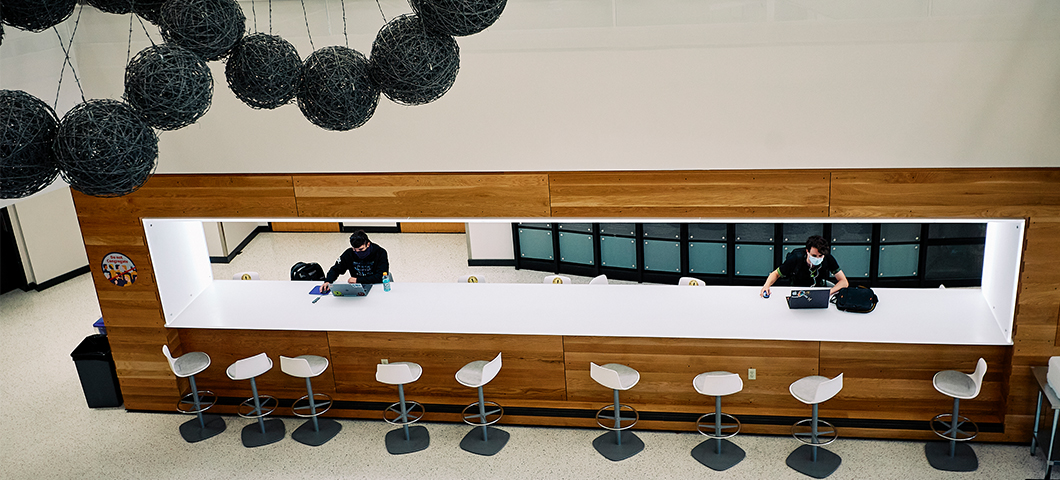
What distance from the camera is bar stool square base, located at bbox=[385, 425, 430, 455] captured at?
6480mm

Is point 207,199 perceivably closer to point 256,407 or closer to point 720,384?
point 256,407

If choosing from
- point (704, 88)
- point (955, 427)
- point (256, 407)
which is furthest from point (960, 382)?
point (256, 407)

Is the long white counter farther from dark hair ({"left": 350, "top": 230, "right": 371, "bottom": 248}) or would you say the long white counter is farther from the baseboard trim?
the baseboard trim

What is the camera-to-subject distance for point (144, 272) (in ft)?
22.0

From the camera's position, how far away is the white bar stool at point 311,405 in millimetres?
6395

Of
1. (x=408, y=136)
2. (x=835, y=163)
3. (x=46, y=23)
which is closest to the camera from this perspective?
(x=46, y=23)

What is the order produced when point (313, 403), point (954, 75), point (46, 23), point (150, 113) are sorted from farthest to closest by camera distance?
point (313, 403), point (954, 75), point (46, 23), point (150, 113)

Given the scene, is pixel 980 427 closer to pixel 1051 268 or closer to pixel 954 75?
pixel 1051 268

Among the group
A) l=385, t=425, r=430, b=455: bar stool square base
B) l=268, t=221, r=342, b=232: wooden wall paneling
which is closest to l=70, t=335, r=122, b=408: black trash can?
l=385, t=425, r=430, b=455: bar stool square base

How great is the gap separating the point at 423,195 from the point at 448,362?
1518 millimetres

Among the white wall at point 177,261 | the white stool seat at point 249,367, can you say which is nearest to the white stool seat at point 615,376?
the white stool seat at point 249,367

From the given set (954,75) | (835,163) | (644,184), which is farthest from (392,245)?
(954,75)

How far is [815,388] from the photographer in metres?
5.83

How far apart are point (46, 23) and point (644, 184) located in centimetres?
397
